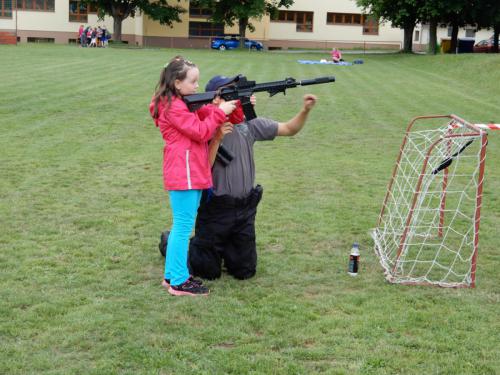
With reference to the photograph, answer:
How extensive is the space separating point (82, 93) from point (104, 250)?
1466cm

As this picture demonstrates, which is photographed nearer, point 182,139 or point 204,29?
point 182,139

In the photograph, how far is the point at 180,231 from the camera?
559 cm

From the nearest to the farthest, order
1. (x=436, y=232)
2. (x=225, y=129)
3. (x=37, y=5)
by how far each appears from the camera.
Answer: (x=225, y=129) < (x=436, y=232) < (x=37, y=5)

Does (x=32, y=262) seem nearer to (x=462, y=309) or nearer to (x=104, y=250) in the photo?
(x=104, y=250)

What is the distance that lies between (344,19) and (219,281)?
71896 millimetres

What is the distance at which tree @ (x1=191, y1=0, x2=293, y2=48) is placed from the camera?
62281mm

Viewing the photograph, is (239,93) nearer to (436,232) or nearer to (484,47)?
(436,232)

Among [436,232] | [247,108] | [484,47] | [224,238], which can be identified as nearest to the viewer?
[247,108]

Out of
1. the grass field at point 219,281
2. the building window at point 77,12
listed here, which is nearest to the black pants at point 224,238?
the grass field at point 219,281

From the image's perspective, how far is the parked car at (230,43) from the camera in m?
64.3

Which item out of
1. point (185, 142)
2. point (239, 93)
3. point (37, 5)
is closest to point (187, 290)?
point (185, 142)

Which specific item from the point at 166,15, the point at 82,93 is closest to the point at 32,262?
the point at 82,93

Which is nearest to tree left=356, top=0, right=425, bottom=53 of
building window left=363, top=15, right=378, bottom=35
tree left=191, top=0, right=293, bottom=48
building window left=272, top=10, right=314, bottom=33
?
tree left=191, top=0, right=293, bottom=48

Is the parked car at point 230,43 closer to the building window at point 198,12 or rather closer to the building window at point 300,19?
the building window at point 198,12
